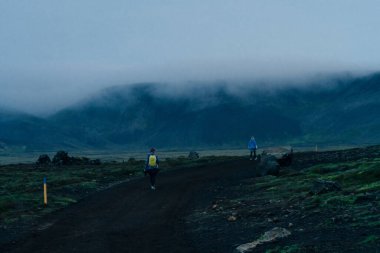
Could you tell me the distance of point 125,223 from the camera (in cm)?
2092

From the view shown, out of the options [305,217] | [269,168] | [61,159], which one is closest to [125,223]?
[305,217]

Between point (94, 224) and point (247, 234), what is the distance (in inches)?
275

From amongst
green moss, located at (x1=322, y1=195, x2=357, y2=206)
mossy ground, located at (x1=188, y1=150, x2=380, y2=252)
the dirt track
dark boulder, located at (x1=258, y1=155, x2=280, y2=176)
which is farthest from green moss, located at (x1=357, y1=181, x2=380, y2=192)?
dark boulder, located at (x1=258, y1=155, x2=280, y2=176)

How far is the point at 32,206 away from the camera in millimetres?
26953

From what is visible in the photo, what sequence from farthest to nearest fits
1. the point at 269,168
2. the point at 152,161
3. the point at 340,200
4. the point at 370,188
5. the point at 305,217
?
the point at 269,168, the point at 152,161, the point at 370,188, the point at 340,200, the point at 305,217

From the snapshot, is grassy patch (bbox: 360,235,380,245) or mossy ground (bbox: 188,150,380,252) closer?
grassy patch (bbox: 360,235,380,245)

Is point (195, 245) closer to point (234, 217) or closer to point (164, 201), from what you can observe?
point (234, 217)

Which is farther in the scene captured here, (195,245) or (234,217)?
(234,217)

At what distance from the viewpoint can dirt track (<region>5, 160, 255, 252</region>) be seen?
16.6 metres

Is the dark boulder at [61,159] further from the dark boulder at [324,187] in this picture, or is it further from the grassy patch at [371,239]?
the grassy patch at [371,239]

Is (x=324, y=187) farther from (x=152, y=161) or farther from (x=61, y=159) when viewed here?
(x=61, y=159)

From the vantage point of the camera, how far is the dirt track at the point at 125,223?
1662cm

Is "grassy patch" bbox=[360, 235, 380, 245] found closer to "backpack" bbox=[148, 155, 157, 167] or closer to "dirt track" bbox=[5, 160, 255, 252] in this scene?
"dirt track" bbox=[5, 160, 255, 252]

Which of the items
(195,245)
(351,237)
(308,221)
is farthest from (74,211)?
(351,237)
